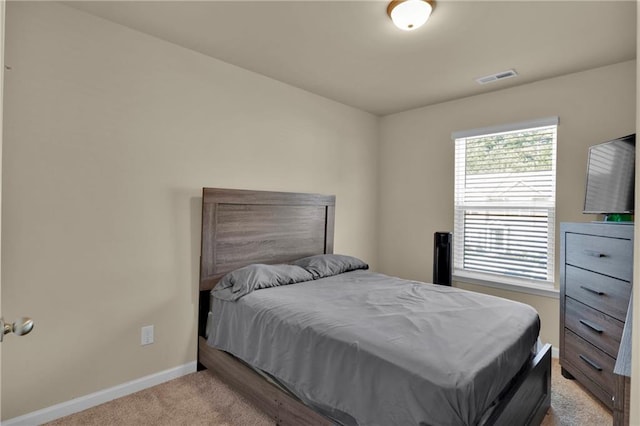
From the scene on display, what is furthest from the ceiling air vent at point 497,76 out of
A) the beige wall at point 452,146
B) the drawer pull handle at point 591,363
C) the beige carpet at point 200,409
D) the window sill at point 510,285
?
the beige carpet at point 200,409

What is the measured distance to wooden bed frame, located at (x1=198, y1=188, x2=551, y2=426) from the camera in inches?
72.4

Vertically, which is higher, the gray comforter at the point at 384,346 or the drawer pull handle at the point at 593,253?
the drawer pull handle at the point at 593,253

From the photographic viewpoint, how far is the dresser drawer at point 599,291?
6.99 ft

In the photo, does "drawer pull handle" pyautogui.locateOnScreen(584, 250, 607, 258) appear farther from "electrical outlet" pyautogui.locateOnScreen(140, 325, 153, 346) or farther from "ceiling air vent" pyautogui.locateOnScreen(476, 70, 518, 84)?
"electrical outlet" pyautogui.locateOnScreen(140, 325, 153, 346)

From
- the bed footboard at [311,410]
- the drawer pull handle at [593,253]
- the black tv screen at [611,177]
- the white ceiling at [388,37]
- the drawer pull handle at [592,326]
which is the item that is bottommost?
the bed footboard at [311,410]

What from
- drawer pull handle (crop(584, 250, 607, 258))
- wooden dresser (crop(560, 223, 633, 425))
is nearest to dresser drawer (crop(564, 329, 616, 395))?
wooden dresser (crop(560, 223, 633, 425))

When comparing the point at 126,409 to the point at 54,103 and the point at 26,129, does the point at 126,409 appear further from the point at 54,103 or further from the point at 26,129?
the point at 54,103

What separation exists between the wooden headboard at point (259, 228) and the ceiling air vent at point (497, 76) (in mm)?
1774

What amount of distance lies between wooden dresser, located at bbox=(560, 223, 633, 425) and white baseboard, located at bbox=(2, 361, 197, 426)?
2.79 m

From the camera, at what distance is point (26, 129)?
200 cm

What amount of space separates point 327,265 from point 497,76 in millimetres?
2231

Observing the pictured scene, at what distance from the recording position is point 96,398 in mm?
2232

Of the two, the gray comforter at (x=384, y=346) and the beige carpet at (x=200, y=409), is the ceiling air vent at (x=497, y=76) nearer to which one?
the gray comforter at (x=384, y=346)

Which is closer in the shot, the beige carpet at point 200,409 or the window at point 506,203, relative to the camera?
the beige carpet at point 200,409
